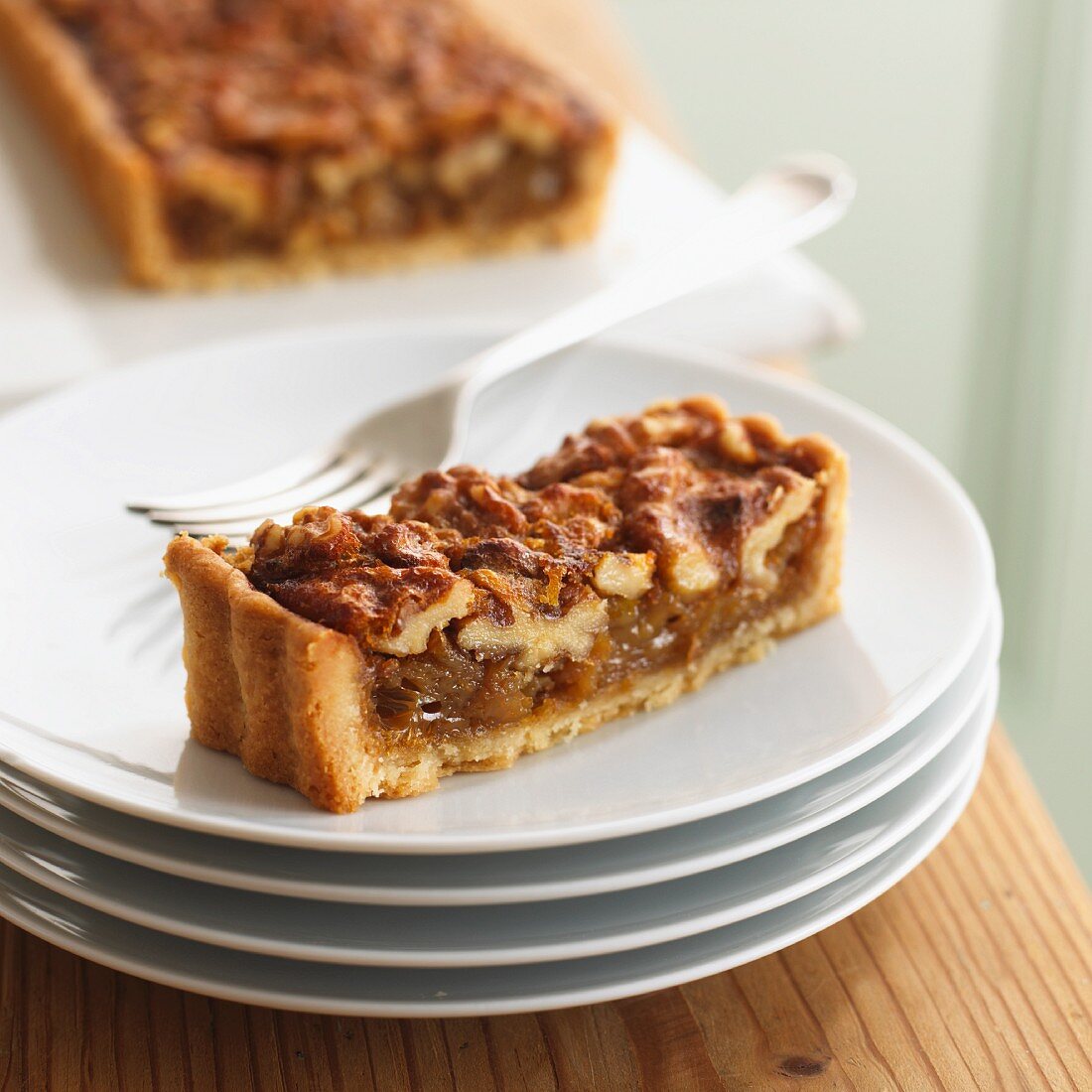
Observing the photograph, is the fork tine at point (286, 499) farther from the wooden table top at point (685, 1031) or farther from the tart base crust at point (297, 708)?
the wooden table top at point (685, 1031)

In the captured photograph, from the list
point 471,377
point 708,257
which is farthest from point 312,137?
point 471,377

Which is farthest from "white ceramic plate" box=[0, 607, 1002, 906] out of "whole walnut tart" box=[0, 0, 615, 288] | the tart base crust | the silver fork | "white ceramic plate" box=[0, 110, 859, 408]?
"whole walnut tart" box=[0, 0, 615, 288]

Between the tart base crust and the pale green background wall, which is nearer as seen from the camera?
the tart base crust

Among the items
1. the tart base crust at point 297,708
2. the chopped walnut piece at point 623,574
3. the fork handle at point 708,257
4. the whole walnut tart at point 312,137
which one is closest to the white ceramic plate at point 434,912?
the tart base crust at point 297,708

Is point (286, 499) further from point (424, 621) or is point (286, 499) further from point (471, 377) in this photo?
point (424, 621)

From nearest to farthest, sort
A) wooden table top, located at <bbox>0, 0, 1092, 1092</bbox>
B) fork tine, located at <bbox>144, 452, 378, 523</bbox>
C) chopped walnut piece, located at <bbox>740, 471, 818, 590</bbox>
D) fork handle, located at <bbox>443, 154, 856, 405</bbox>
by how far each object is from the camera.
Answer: wooden table top, located at <bbox>0, 0, 1092, 1092</bbox> → chopped walnut piece, located at <bbox>740, 471, 818, 590</bbox> → fork tine, located at <bbox>144, 452, 378, 523</bbox> → fork handle, located at <bbox>443, 154, 856, 405</bbox>

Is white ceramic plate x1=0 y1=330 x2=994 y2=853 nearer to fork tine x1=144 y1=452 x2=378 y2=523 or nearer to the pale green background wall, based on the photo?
fork tine x1=144 y1=452 x2=378 y2=523

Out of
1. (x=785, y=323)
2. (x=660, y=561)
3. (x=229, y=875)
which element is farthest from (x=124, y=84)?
(x=229, y=875)
